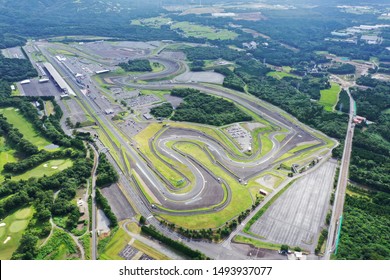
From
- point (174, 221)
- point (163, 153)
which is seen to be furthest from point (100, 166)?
point (174, 221)

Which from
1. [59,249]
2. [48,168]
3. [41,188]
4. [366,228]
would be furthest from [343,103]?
[59,249]

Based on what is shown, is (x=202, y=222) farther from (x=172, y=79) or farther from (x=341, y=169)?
(x=172, y=79)

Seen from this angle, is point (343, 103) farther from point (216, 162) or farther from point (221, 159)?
point (216, 162)

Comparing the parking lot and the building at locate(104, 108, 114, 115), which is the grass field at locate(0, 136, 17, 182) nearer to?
the building at locate(104, 108, 114, 115)

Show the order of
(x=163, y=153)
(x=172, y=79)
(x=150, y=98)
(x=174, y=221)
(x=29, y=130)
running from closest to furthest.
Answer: (x=174, y=221), (x=163, y=153), (x=29, y=130), (x=150, y=98), (x=172, y=79)

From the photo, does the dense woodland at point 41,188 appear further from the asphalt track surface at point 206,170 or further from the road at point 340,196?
the road at point 340,196

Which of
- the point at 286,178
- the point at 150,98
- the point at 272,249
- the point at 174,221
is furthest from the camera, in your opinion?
the point at 150,98

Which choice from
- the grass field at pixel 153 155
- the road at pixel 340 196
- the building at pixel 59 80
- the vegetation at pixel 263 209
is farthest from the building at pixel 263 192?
the building at pixel 59 80
